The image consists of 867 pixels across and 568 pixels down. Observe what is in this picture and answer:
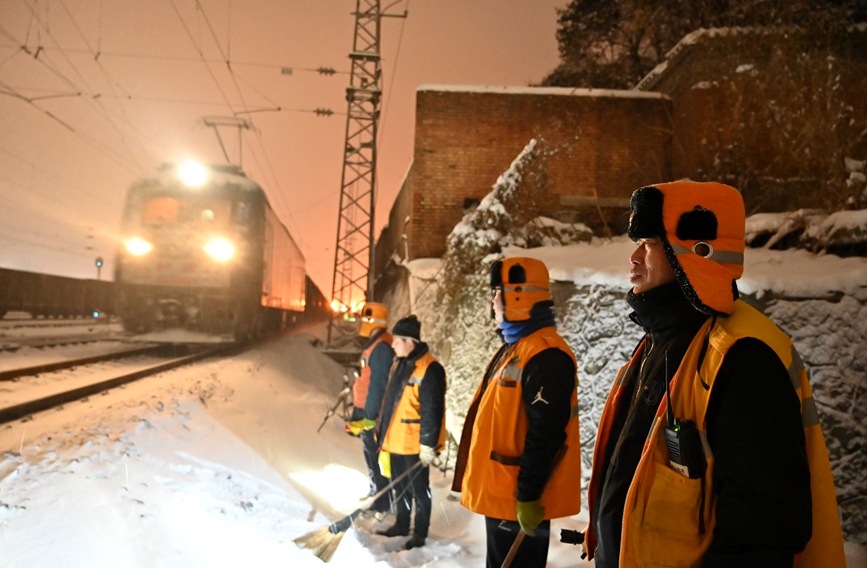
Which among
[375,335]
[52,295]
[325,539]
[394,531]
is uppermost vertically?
[52,295]

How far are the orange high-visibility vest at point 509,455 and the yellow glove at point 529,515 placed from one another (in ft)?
0.36

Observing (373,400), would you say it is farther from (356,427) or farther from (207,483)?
(207,483)

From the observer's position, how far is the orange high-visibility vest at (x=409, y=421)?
4.33 meters

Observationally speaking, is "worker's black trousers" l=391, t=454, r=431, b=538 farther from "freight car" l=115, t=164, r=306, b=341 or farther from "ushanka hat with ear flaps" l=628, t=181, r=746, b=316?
"freight car" l=115, t=164, r=306, b=341

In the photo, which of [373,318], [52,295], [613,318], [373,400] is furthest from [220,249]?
[52,295]

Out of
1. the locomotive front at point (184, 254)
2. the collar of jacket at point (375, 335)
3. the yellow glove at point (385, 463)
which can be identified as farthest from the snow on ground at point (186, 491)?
the locomotive front at point (184, 254)

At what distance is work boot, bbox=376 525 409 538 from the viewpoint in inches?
178

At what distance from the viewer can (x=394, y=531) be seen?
454cm

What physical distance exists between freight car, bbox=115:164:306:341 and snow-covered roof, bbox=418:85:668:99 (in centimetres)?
537

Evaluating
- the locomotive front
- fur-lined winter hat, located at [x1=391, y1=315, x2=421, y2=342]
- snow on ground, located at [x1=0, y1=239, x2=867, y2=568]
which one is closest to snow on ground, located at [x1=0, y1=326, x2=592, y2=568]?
snow on ground, located at [x1=0, y1=239, x2=867, y2=568]

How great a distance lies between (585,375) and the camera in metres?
5.21

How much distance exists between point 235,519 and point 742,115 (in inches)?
426

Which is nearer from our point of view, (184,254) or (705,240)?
(705,240)

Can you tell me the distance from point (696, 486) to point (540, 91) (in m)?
11.1
